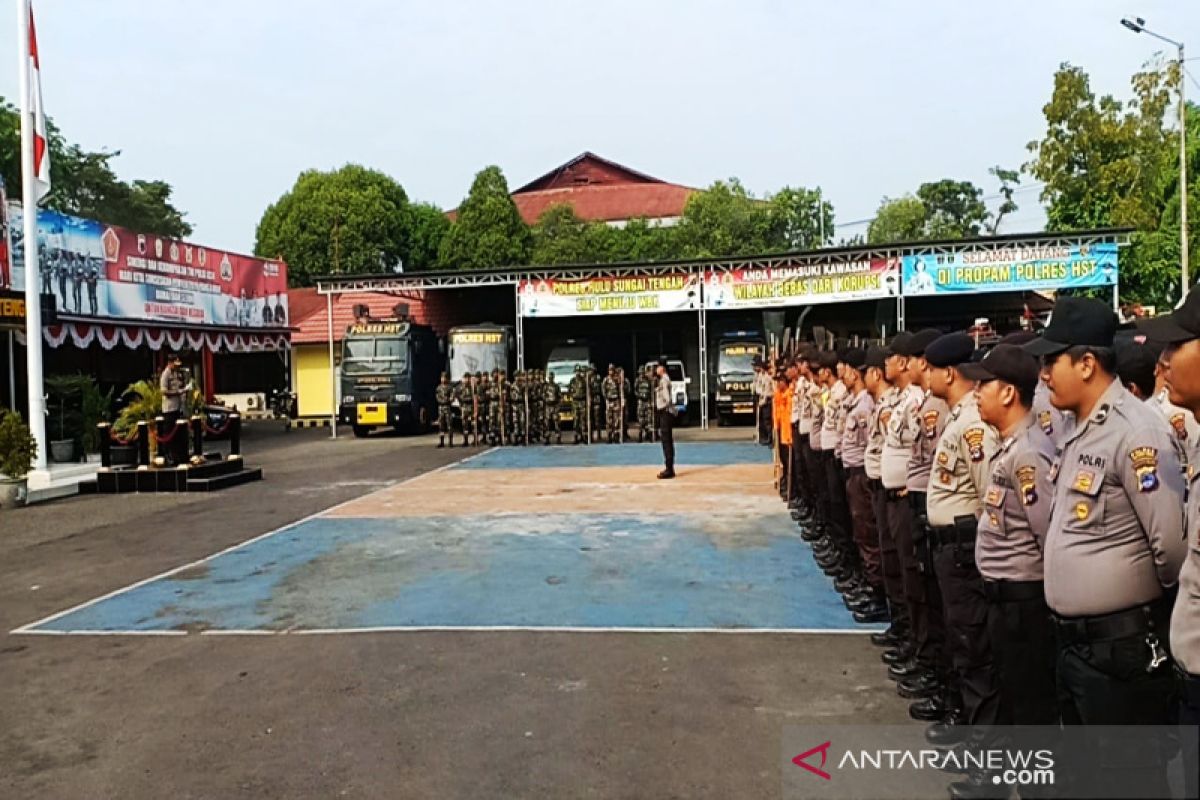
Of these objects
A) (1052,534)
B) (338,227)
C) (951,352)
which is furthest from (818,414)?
(338,227)

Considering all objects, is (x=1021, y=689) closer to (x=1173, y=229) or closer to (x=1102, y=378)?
(x=1102, y=378)

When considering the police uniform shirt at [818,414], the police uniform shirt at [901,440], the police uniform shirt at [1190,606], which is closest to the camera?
the police uniform shirt at [1190,606]

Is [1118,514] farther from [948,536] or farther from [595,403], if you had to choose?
[595,403]

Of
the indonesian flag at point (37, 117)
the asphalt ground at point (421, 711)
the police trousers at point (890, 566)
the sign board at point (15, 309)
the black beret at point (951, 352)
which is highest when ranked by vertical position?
the indonesian flag at point (37, 117)

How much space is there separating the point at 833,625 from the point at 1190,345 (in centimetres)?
410

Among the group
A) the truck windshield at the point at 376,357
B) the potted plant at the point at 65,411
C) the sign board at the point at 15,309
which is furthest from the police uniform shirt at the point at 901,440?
the truck windshield at the point at 376,357

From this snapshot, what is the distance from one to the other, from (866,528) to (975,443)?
2.43 m

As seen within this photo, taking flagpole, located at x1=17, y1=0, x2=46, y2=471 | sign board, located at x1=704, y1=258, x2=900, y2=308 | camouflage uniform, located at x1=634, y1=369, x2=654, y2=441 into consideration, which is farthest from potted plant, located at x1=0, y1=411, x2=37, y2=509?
sign board, located at x1=704, y1=258, x2=900, y2=308

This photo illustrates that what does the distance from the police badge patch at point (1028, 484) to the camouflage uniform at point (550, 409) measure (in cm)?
1863

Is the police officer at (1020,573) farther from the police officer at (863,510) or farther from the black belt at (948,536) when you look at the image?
the police officer at (863,510)

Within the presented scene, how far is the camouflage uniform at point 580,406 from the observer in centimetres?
2200

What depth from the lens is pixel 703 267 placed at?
80.1 ft

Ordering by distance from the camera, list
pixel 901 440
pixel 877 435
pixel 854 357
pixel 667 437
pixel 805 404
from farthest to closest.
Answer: pixel 667 437
pixel 805 404
pixel 854 357
pixel 877 435
pixel 901 440

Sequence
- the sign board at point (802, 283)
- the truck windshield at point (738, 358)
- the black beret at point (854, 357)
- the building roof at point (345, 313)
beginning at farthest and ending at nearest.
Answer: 1. the building roof at point (345, 313)
2. the truck windshield at point (738, 358)
3. the sign board at point (802, 283)
4. the black beret at point (854, 357)
